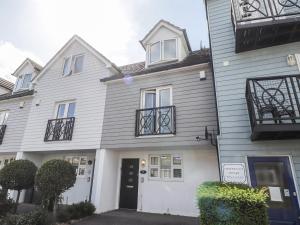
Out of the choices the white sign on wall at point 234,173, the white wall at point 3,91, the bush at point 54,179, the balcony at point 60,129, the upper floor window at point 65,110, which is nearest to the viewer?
the white sign on wall at point 234,173

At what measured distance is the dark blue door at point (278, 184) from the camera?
231 inches

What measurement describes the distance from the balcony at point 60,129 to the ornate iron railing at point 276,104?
835cm

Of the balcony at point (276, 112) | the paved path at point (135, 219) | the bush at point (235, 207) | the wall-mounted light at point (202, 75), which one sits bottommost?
the paved path at point (135, 219)

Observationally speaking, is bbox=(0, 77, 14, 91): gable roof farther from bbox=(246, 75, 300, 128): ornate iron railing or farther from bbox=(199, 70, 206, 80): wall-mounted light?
bbox=(246, 75, 300, 128): ornate iron railing

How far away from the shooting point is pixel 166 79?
9.70 meters

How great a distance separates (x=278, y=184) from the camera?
6152mm

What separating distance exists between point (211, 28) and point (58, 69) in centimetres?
907

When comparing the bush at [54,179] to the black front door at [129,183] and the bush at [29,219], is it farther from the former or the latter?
the black front door at [129,183]

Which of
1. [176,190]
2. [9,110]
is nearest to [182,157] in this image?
[176,190]

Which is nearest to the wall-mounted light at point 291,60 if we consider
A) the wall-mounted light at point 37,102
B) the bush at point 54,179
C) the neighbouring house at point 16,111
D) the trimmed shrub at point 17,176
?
the bush at point 54,179

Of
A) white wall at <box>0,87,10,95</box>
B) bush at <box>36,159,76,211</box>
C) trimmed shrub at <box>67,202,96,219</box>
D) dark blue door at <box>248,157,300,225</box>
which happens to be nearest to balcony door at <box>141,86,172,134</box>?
bush at <box>36,159,76,211</box>

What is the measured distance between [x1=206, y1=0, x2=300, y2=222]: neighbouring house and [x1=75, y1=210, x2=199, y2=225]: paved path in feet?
9.28

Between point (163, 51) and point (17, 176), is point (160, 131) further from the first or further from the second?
point (17, 176)

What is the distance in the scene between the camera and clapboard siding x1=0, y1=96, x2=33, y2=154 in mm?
12344
